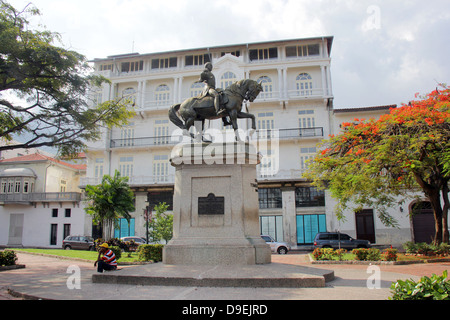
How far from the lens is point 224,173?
368 inches

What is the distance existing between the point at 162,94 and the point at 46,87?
21297mm

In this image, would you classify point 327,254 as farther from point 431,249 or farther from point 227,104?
point 227,104

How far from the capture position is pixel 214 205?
9.22m

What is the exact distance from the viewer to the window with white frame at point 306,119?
32688 mm

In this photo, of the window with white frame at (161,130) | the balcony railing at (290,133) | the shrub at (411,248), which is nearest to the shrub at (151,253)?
the shrub at (411,248)

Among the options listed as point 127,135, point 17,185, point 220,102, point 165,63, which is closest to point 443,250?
point 220,102

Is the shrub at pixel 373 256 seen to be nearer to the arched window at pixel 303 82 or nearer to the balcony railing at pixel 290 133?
the balcony railing at pixel 290 133

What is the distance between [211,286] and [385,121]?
44.4 ft

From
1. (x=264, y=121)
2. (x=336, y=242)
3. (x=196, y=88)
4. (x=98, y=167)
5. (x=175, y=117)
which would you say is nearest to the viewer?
(x=175, y=117)

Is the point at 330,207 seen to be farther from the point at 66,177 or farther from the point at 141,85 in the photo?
the point at 66,177

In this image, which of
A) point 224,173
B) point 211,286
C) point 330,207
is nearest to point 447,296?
point 211,286

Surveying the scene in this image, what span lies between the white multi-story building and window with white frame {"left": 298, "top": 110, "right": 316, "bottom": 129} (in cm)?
9

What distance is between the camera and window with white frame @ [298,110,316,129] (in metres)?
32.7

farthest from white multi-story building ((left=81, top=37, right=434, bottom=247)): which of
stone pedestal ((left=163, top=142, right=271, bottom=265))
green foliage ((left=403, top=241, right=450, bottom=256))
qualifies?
stone pedestal ((left=163, top=142, right=271, bottom=265))
